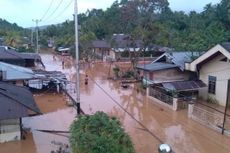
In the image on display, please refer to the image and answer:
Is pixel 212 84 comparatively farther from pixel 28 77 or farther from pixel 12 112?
pixel 12 112

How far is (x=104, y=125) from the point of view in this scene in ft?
35.2

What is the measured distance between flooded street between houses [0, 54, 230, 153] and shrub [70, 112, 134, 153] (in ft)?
14.9

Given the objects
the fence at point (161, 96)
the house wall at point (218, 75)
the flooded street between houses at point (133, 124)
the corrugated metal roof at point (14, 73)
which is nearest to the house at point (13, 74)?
the corrugated metal roof at point (14, 73)

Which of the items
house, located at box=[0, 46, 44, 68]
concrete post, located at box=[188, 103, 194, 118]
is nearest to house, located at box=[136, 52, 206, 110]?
concrete post, located at box=[188, 103, 194, 118]

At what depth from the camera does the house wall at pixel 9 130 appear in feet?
51.3

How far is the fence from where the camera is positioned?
2349 centimetres

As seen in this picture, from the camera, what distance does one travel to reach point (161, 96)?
24797 mm

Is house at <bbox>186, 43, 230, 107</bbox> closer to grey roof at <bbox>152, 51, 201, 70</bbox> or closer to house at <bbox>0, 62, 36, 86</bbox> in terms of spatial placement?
grey roof at <bbox>152, 51, 201, 70</bbox>

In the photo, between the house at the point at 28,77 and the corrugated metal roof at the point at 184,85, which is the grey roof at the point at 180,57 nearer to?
the corrugated metal roof at the point at 184,85

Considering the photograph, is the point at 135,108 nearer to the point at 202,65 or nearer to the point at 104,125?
the point at 202,65

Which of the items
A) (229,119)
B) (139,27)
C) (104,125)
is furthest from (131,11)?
(104,125)

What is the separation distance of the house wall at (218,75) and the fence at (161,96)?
355 cm

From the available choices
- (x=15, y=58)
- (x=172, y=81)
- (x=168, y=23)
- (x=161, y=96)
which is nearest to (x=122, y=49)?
(x=168, y=23)

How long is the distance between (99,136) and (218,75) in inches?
627
